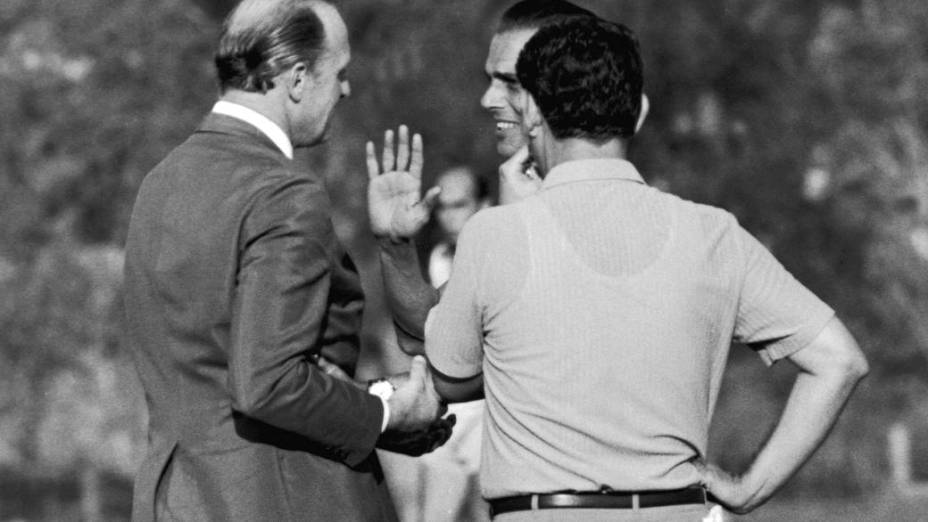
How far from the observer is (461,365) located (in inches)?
150

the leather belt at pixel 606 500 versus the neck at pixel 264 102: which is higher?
the neck at pixel 264 102

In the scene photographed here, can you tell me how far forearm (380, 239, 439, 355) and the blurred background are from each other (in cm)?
476

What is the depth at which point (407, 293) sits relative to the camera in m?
4.65

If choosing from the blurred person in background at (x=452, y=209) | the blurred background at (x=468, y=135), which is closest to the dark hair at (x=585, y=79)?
the blurred person in background at (x=452, y=209)

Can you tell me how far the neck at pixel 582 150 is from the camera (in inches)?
147

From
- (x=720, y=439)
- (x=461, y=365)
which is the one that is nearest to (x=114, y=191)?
(x=720, y=439)

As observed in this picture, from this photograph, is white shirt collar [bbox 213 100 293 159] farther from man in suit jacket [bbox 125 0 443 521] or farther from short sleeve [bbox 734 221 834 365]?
short sleeve [bbox 734 221 834 365]

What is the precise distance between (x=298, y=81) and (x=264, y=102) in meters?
0.09

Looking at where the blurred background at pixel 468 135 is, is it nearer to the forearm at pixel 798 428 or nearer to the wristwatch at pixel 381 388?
the wristwatch at pixel 381 388

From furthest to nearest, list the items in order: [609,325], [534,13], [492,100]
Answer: [534,13], [492,100], [609,325]

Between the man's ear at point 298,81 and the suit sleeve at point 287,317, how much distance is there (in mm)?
313

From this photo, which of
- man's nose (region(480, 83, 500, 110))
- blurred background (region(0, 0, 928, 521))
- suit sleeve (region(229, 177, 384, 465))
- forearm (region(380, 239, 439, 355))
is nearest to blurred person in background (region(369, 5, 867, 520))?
suit sleeve (region(229, 177, 384, 465))

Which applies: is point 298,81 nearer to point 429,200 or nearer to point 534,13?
point 429,200

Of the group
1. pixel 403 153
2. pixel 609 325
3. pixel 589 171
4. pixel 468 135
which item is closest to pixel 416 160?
pixel 403 153
